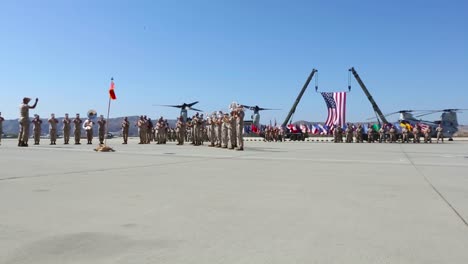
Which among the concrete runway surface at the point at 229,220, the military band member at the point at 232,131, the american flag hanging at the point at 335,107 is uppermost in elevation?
the american flag hanging at the point at 335,107

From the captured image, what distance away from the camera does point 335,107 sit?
55.2 m

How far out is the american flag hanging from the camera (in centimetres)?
5459

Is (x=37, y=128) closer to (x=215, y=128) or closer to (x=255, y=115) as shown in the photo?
(x=215, y=128)

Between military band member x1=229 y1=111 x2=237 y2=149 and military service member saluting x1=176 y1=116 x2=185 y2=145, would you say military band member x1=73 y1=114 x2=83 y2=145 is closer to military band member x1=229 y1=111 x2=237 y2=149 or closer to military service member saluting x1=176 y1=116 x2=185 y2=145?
military service member saluting x1=176 y1=116 x2=185 y2=145

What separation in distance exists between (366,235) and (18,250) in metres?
2.79

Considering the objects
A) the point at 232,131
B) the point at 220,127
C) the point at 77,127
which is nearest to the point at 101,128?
the point at 77,127

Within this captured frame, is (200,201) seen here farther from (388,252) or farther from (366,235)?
(388,252)

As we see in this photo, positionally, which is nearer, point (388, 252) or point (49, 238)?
point (388, 252)

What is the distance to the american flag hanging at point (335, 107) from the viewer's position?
179ft

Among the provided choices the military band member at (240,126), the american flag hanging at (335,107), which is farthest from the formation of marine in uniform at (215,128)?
the american flag hanging at (335,107)

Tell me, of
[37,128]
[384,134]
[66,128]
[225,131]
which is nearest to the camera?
[225,131]

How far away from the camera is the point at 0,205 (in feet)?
15.4

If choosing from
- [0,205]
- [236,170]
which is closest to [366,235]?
[0,205]

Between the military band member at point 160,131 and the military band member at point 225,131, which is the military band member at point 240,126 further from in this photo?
the military band member at point 160,131
